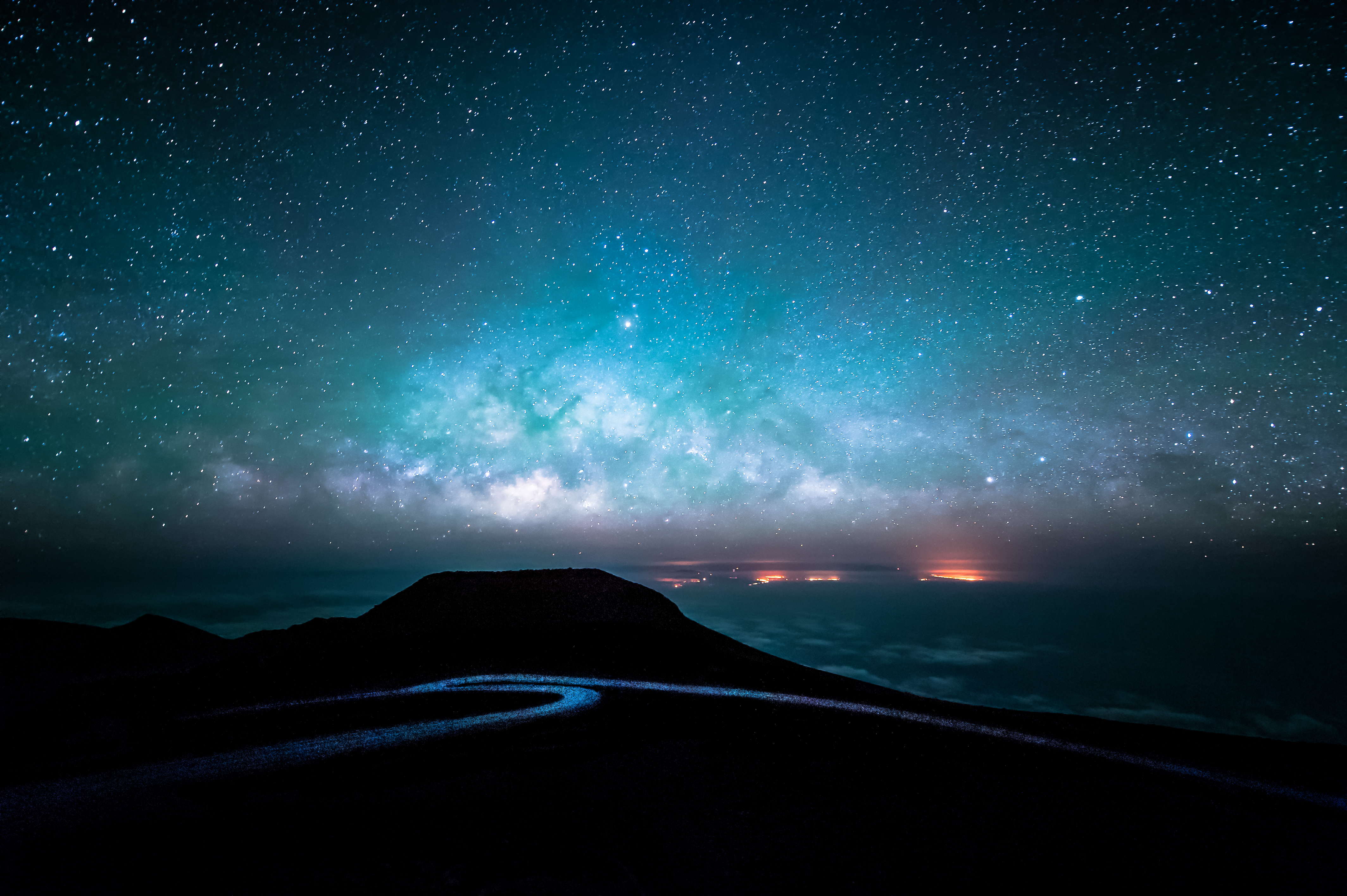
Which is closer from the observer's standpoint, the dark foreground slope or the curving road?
the dark foreground slope

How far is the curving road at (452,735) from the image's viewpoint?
7.10 m

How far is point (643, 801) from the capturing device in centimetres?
691

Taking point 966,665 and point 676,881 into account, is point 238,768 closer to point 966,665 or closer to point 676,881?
point 676,881

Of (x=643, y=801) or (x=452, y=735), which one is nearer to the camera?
(x=643, y=801)

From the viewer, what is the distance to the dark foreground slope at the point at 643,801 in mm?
5324

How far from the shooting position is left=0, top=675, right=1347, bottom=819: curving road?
710 centimetres

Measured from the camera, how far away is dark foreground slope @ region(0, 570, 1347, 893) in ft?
17.5

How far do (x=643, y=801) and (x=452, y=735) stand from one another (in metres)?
4.38

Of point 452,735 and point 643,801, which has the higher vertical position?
point 643,801

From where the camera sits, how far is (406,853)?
5.43 metres

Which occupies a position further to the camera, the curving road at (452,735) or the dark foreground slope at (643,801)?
the curving road at (452,735)

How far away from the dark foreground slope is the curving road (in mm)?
118

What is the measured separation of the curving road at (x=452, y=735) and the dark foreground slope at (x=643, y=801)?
118mm

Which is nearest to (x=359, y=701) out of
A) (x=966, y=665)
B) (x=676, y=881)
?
(x=676, y=881)
